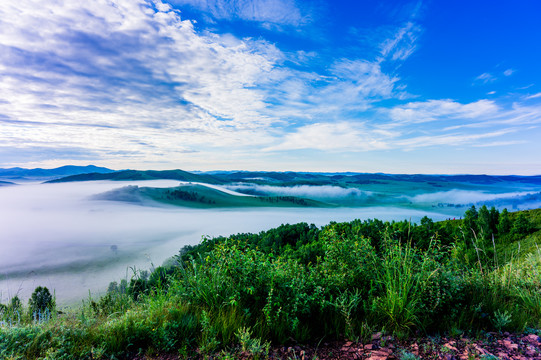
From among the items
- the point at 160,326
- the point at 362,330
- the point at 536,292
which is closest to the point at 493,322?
the point at 536,292

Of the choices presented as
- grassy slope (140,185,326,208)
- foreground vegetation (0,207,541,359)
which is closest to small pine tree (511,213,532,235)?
foreground vegetation (0,207,541,359)

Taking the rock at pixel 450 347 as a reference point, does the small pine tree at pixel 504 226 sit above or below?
below

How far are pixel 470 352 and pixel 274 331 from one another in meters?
2.24

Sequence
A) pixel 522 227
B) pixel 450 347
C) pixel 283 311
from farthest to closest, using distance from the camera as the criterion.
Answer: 1. pixel 522 227
2. pixel 283 311
3. pixel 450 347

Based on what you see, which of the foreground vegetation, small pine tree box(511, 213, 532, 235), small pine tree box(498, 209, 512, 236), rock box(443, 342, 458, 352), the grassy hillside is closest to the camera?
rock box(443, 342, 458, 352)

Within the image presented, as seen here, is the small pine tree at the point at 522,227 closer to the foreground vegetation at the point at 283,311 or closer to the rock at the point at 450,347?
the foreground vegetation at the point at 283,311

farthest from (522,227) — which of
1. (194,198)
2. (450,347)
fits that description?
(194,198)

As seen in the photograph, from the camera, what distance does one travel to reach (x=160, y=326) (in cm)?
327

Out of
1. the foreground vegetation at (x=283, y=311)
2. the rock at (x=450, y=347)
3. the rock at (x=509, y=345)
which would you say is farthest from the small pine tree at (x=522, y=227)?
the rock at (x=450, y=347)

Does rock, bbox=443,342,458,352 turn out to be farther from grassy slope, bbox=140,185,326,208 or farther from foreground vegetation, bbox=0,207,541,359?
grassy slope, bbox=140,185,326,208

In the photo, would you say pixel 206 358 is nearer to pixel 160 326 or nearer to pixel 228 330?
pixel 228 330

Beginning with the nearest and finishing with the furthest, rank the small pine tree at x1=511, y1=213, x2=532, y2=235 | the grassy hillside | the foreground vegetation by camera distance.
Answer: the foreground vegetation → the small pine tree at x1=511, y1=213, x2=532, y2=235 → the grassy hillside

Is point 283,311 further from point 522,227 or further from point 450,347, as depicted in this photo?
point 522,227

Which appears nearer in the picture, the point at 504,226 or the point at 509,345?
the point at 509,345
